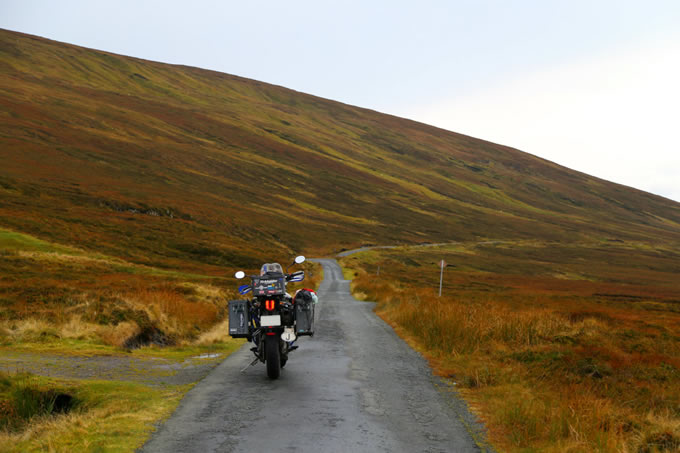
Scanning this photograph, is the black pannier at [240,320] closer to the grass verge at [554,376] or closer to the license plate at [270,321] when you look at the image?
the license plate at [270,321]

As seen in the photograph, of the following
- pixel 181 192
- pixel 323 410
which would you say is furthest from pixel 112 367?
pixel 181 192

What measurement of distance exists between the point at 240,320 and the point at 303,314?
1.31 metres

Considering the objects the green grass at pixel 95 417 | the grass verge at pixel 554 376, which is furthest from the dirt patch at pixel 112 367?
the grass verge at pixel 554 376

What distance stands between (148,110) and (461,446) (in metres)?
193

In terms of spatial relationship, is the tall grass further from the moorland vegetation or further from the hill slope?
the hill slope

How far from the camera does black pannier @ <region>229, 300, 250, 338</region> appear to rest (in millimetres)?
11898

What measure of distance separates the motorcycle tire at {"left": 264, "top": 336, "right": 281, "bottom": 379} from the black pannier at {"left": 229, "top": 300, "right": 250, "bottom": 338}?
0.68 m

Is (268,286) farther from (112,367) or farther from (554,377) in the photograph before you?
(554,377)

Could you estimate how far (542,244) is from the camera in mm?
161000

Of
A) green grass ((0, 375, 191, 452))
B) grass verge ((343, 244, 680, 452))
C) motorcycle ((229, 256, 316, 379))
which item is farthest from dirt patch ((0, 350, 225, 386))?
grass verge ((343, 244, 680, 452))

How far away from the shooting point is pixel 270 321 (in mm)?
11250

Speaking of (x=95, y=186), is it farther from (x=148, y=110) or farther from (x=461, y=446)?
(x=148, y=110)

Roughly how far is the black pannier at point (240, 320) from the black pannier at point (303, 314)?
1.03 m

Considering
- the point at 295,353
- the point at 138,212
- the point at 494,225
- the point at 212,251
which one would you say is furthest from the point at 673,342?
the point at 494,225
